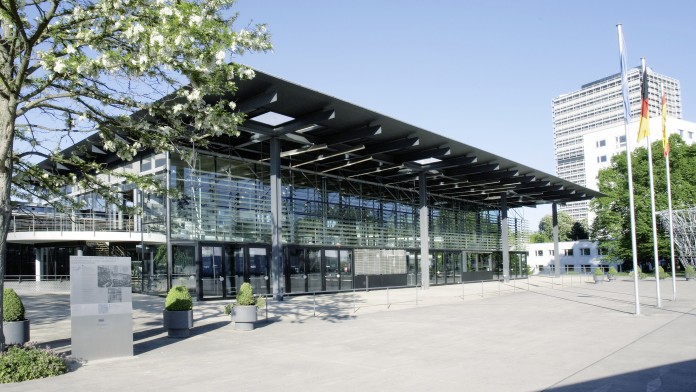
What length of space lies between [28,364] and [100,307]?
1812mm

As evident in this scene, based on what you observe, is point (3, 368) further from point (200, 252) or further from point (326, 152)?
point (326, 152)

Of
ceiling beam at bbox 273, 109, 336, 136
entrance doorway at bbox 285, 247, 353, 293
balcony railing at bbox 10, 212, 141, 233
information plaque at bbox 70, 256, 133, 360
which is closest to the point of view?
information plaque at bbox 70, 256, 133, 360

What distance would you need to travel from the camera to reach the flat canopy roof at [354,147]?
2061cm

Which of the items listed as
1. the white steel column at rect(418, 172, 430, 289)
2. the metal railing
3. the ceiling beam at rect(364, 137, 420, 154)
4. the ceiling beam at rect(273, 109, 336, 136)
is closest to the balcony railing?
the metal railing

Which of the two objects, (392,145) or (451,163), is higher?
(392,145)

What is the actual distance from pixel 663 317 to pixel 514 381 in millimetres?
11440

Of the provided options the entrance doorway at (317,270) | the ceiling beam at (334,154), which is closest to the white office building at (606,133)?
the entrance doorway at (317,270)

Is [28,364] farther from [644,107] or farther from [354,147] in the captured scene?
[644,107]

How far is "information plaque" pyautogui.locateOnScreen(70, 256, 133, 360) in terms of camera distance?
10.7 m

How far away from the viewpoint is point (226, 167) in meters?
26.8

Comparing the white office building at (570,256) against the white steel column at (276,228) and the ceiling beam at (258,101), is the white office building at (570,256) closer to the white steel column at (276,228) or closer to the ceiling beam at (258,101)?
the white steel column at (276,228)

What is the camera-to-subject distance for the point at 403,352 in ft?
38.0

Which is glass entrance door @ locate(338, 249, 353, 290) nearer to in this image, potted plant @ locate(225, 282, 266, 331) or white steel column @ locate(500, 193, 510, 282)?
potted plant @ locate(225, 282, 266, 331)

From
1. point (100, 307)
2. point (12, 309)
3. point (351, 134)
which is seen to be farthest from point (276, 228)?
point (100, 307)
